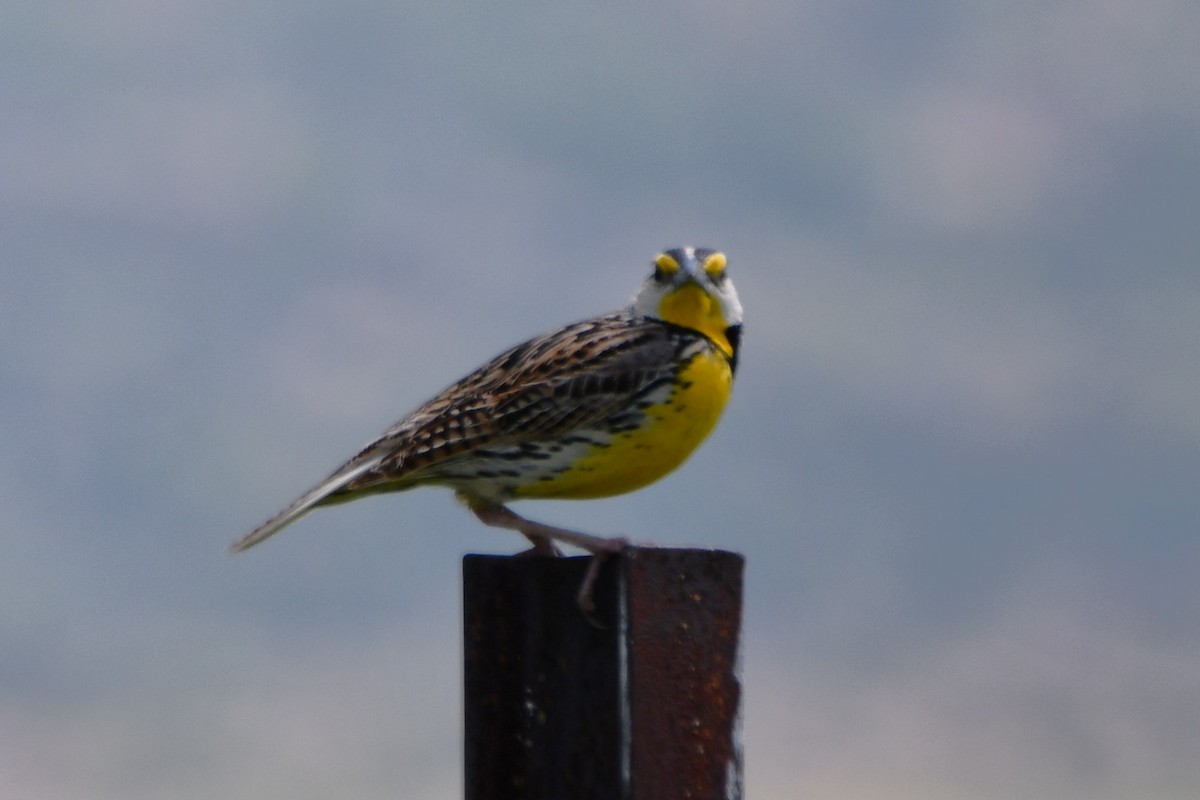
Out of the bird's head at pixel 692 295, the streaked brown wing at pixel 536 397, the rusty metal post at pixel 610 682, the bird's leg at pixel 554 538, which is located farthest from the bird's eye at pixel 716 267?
the rusty metal post at pixel 610 682

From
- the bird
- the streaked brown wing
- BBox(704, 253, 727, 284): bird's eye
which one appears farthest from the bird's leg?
BBox(704, 253, 727, 284): bird's eye

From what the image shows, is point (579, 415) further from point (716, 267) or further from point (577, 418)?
point (716, 267)

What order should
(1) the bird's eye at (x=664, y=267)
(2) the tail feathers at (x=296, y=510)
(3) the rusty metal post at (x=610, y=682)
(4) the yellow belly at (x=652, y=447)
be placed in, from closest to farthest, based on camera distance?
(3) the rusty metal post at (x=610, y=682), (4) the yellow belly at (x=652, y=447), (2) the tail feathers at (x=296, y=510), (1) the bird's eye at (x=664, y=267)

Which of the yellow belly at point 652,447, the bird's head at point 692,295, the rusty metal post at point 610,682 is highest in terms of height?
the bird's head at point 692,295

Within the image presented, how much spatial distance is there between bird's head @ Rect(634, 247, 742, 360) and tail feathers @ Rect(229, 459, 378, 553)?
5.84 feet

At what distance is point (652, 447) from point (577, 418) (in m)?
0.41

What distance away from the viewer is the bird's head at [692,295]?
992 centimetres

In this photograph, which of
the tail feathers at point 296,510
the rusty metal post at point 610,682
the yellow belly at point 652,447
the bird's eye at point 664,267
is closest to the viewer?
the rusty metal post at point 610,682

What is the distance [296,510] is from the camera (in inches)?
385

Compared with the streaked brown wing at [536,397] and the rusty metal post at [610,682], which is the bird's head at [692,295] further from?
the rusty metal post at [610,682]

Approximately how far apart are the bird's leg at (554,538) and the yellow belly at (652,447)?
17 cm

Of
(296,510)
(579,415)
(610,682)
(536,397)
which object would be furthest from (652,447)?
(296,510)

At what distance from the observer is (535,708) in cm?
808

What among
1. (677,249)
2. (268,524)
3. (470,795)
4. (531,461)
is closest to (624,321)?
(677,249)
